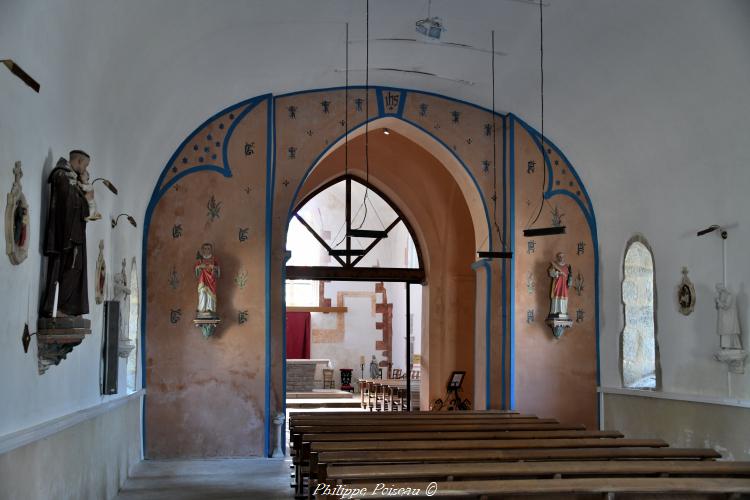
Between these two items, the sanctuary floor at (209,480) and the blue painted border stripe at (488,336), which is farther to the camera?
the blue painted border stripe at (488,336)

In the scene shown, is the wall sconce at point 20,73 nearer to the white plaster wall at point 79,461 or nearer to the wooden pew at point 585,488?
the white plaster wall at point 79,461

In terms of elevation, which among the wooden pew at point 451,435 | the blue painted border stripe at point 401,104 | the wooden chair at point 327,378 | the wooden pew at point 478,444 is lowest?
the wooden chair at point 327,378

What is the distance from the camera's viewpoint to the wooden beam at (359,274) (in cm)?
1631

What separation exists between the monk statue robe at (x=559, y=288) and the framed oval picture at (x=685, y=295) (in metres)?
1.95

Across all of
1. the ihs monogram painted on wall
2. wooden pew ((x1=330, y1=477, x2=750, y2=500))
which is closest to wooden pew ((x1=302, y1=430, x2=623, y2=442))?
wooden pew ((x1=330, y1=477, x2=750, y2=500))

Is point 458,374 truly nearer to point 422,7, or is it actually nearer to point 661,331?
point 661,331

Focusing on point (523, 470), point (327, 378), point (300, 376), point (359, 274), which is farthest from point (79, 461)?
point (327, 378)

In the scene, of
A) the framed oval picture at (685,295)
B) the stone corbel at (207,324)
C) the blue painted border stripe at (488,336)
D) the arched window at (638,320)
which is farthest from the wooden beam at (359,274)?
the framed oval picture at (685,295)

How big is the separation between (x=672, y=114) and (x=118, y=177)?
5.77 meters

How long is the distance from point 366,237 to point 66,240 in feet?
17.8

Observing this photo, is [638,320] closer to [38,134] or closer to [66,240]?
[66,240]

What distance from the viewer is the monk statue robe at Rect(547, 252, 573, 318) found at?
1094 centimetres

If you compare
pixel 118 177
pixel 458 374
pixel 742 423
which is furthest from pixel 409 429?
pixel 458 374

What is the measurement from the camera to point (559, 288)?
10945mm
